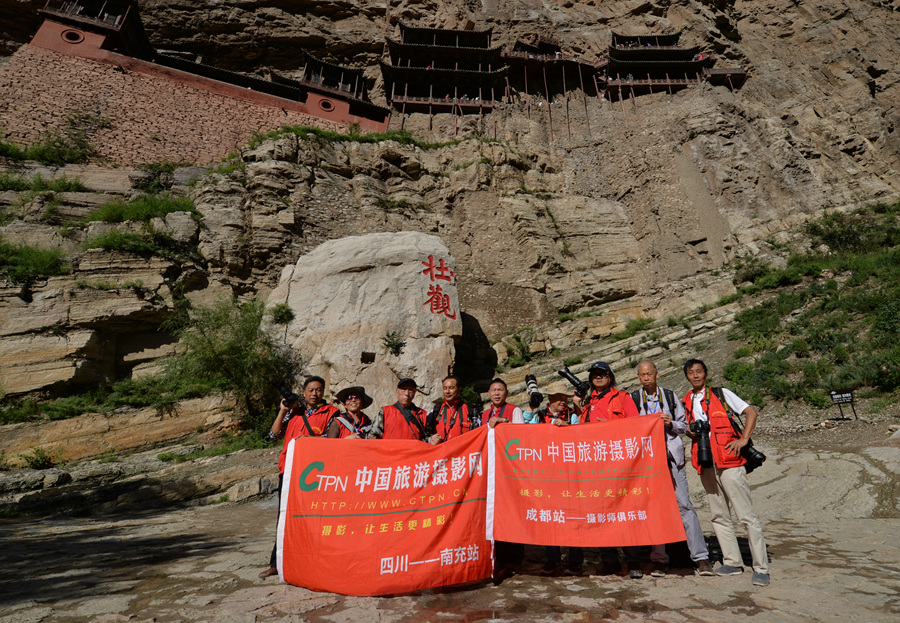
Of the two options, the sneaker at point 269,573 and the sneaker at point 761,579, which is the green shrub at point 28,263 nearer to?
the sneaker at point 269,573

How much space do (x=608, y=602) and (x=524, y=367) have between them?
10705 millimetres

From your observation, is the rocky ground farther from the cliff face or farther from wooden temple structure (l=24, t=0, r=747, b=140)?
wooden temple structure (l=24, t=0, r=747, b=140)

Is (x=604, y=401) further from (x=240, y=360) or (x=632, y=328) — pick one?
(x=632, y=328)

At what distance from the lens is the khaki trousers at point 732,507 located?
3094 millimetres

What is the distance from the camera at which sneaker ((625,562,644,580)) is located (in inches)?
122

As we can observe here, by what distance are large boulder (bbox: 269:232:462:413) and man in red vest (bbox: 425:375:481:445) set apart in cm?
641

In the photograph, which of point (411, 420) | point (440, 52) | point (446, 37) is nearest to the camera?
point (411, 420)

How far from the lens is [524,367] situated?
43.7 feet

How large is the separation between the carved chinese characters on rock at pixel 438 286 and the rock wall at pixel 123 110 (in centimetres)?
1207

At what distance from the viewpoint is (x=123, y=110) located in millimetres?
17594

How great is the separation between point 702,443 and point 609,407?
77 cm

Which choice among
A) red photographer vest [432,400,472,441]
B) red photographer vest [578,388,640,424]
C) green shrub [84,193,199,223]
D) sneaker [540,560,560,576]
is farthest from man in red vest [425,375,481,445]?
green shrub [84,193,199,223]

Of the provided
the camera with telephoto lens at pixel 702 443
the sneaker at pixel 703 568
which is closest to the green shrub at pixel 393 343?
the camera with telephoto lens at pixel 702 443

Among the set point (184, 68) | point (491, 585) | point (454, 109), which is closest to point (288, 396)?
point (491, 585)
